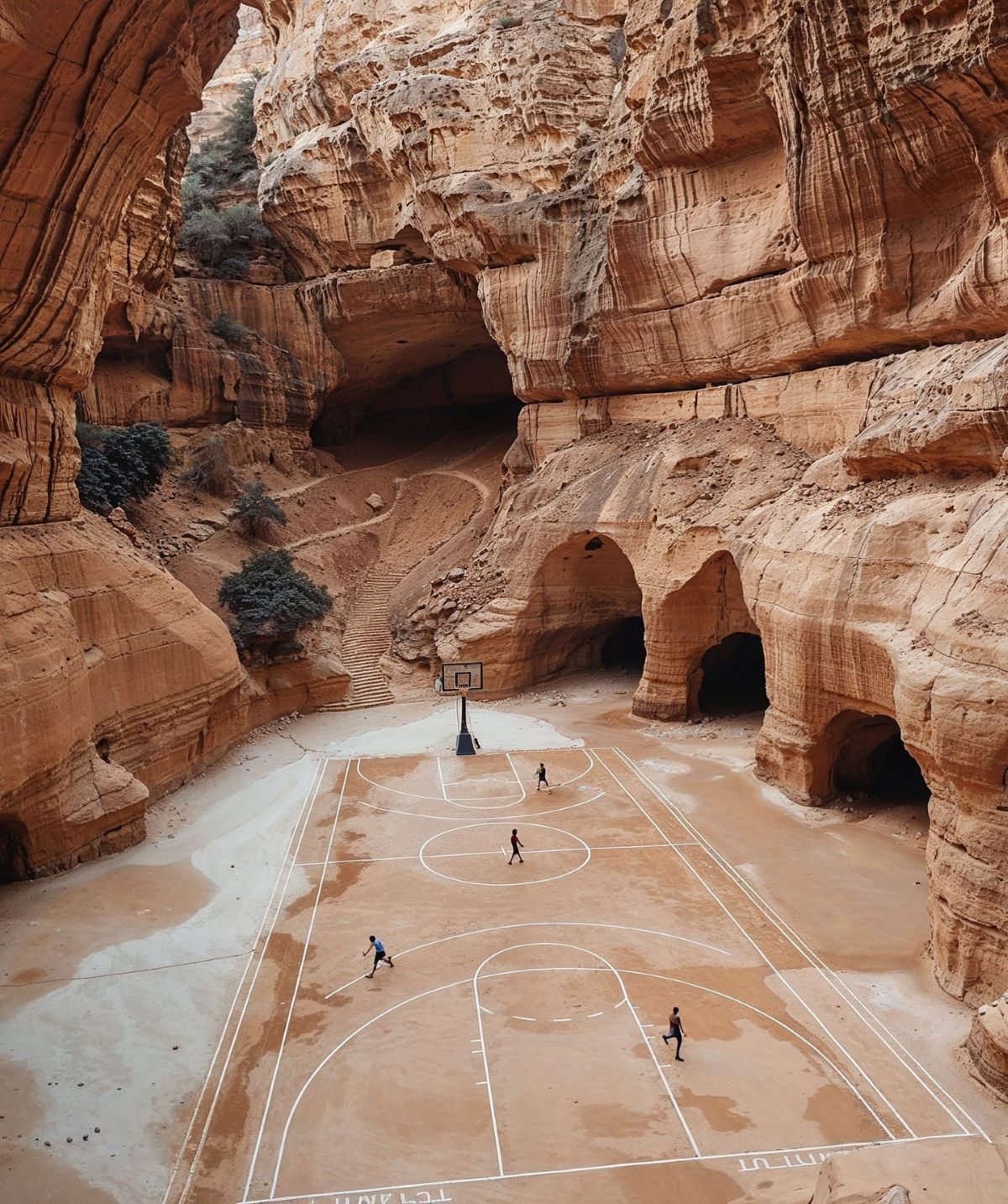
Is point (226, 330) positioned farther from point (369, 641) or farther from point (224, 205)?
point (369, 641)

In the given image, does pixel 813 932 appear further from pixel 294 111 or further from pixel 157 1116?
pixel 294 111

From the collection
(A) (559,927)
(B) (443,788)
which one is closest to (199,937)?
(A) (559,927)

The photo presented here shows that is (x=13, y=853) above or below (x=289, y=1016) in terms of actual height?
above

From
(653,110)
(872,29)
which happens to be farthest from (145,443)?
(872,29)

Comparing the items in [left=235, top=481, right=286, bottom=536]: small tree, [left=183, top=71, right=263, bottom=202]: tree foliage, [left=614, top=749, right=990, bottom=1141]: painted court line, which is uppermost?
[left=183, top=71, right=263, bottom=202]: tree foliage

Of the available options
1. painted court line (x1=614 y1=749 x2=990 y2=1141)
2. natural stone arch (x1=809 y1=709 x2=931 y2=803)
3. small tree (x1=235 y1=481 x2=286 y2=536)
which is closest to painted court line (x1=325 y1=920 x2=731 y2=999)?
painted court line (x1=614 y1=749 x2=990 y2=1141)

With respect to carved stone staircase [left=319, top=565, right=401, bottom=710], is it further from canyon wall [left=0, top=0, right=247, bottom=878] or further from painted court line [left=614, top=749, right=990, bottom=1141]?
painted court line [left=614, top=749, right=990, bottom=1141]
